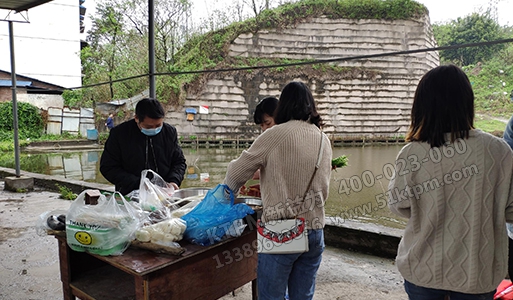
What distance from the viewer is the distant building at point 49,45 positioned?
20453mm

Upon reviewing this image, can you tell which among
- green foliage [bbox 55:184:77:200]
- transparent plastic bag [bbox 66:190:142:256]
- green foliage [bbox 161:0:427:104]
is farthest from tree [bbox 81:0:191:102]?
transparent plastic bag [bbox 66:190:142:256]

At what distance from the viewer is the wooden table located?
148 cm

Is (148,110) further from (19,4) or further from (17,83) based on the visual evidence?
(17,83)

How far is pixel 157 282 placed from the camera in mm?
1490

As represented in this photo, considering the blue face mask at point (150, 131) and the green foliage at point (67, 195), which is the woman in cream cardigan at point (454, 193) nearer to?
the blue face mask at point (150, 131)

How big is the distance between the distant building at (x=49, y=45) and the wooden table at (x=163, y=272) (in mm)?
22807

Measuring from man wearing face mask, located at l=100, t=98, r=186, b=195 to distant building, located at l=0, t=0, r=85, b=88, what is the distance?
72.3 ft

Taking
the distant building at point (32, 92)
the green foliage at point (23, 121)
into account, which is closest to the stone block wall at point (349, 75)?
the distant building at point (32, 92)

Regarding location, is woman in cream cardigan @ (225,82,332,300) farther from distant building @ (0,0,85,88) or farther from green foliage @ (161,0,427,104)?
distant building @ (0,0,85,88)

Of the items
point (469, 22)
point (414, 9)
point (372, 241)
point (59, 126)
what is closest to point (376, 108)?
point (414, 9)

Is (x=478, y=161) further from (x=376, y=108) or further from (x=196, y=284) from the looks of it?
(x=376, y=108)

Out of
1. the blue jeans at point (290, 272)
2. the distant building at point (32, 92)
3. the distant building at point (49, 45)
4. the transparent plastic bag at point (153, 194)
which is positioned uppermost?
the distant building at point (49, 45)

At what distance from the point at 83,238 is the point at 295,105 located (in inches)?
A: 43.5

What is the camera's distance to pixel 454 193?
1.23 metres
